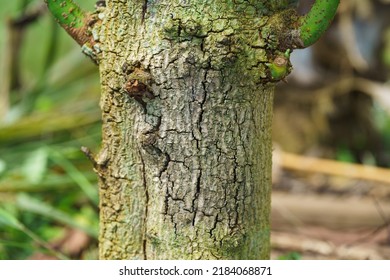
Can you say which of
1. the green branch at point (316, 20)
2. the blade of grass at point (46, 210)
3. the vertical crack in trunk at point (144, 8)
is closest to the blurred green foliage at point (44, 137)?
the blade of grass at point (46, 210)

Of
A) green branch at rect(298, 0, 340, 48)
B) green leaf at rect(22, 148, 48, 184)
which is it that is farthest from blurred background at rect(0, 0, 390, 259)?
green branch at rect(298, 0, 340, 48)

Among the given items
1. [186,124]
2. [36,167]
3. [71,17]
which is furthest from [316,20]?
[36,167]

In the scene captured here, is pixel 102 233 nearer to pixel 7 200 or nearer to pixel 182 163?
pixel 182 163

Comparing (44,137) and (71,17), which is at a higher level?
(44,137)

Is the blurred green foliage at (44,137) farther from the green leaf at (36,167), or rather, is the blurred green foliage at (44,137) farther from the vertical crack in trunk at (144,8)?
the vertical crack in trunk at (144,8)

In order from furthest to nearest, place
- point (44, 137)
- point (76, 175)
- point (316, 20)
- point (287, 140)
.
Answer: point (287, 140) < point (44, 137) < point (76, 175) < point (316, 20)

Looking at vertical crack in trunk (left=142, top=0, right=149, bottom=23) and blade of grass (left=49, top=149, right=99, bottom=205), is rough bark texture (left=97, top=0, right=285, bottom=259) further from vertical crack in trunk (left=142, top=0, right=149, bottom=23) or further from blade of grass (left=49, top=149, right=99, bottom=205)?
blade of grass (left=49, top=149, right=99, bottom=205)

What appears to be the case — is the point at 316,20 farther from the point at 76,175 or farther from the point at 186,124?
the point at 76,175
